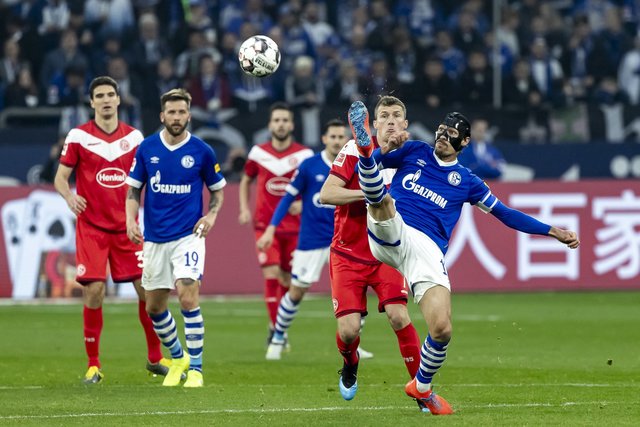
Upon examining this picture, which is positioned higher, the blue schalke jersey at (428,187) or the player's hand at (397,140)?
the player's hand at (397,140)

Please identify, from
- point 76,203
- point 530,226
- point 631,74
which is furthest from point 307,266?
point 631,74

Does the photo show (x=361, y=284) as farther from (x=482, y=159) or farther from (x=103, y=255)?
(x=482, y=159)

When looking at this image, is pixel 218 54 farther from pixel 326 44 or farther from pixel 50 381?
pixel 50 381

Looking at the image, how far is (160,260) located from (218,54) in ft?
42.0

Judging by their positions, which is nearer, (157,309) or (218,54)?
(157,309)

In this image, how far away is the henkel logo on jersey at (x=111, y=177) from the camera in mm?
12516

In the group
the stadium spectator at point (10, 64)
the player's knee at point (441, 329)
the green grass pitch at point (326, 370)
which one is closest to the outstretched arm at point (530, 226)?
the player's knee at point (441, 329)

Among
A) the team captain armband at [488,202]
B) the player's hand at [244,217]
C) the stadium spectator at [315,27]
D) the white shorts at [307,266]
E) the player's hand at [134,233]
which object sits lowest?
the white shorts at [307,266]

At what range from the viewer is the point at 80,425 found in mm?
9203

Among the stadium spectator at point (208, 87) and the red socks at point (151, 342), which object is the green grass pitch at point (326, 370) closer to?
the red socks at point (151, 342)

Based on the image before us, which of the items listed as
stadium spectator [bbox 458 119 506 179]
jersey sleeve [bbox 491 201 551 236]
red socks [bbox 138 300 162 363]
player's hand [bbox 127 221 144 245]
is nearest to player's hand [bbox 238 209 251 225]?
red socks [bbox 138 300 162 363]

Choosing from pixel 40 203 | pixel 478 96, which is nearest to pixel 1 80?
pixel 40 203

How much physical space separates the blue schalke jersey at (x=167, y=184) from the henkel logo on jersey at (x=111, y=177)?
67cm

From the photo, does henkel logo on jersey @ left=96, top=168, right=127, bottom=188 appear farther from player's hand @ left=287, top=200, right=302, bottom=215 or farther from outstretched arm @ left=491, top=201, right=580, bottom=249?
outstretched arm @ left=491, top=201, right=580, bottom=249
